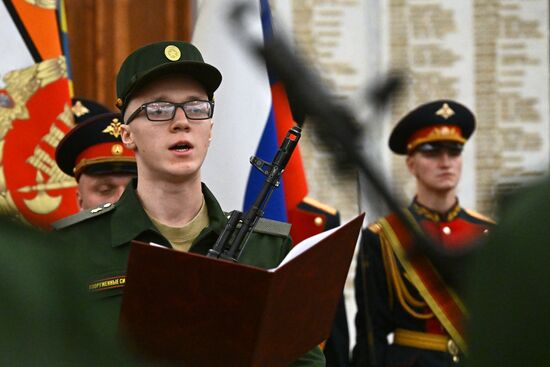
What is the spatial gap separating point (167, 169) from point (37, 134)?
5.74 ft

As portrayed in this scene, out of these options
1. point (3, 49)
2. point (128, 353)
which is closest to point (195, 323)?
point (128, 353)

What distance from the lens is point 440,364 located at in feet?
15.5

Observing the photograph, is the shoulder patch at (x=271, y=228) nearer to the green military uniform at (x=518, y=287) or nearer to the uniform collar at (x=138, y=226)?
the uniform collar at (x=138, y=226)

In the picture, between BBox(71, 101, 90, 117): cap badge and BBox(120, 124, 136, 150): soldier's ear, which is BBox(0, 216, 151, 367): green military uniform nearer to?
BBox(120, 124, 136, 150): soldier's ear

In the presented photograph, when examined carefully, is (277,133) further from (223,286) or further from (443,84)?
(223,286)

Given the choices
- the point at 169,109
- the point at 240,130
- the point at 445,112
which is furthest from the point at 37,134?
the point at 445,112

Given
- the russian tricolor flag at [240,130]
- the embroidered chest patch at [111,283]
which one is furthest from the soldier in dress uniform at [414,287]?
the embroidered chest patch at [111,283]

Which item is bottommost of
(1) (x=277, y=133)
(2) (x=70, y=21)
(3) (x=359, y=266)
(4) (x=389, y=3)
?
(3) (x=359, y=266)

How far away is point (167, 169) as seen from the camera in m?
2.61

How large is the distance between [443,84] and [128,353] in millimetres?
6041

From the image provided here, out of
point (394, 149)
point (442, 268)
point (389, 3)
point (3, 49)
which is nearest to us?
point (442, 268)

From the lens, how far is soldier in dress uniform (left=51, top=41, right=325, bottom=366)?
103 inches

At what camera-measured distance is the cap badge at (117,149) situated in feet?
12.7

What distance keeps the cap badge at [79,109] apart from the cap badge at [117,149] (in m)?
0.72
